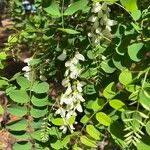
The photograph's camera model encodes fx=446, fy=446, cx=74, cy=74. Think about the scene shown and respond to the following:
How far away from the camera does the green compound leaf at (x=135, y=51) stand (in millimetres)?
960

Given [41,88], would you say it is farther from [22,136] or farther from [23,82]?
[22,136]

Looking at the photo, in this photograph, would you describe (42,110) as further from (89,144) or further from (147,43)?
(147,43)

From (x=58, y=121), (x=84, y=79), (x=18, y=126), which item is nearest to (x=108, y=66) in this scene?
(x=84, y=79)

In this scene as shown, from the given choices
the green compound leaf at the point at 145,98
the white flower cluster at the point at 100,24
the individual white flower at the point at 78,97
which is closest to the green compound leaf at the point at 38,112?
the individual white flower at the point at 78,97

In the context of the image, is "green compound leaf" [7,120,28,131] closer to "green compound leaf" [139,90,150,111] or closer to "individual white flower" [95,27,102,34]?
"individual white flower" [95,27,102,34]

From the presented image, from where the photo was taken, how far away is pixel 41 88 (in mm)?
1104

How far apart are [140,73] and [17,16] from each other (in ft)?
12.4

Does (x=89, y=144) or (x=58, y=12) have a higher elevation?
(x=58, y=12)

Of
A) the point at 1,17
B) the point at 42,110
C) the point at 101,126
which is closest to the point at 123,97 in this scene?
the point at 101,126

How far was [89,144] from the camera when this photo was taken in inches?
41.8

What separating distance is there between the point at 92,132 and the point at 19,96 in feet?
0.70

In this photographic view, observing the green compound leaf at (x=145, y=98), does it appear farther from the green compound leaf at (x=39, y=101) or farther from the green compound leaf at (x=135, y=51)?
the green compound leaf at (x=39, y=101)

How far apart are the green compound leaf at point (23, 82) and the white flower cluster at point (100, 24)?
200 millimetres

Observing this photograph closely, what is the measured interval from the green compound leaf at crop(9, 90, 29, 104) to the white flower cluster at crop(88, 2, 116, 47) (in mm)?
221
